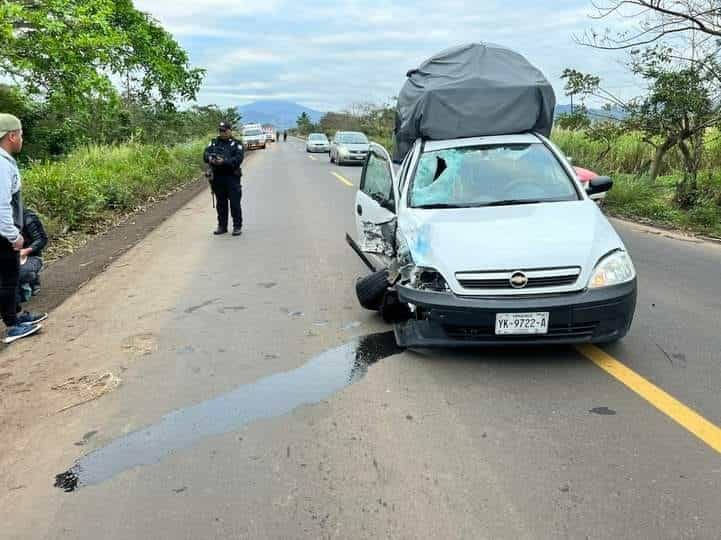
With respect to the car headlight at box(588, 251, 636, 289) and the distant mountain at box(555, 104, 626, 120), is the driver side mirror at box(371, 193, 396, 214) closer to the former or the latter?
the car headlight at box(588, 251, 636, 289)

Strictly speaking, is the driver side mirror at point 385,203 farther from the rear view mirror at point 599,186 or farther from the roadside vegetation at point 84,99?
the roadside vegetation at point 84,99

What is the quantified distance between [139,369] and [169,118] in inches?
1107

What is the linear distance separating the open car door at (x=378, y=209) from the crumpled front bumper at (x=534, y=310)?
1262mm

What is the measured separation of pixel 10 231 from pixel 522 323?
3.86 m

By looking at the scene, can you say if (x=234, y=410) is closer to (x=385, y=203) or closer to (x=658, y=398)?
(x=658, y=398)

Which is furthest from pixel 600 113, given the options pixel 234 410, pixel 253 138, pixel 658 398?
pixel 253 138

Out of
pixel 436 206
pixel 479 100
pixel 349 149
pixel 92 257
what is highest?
pixel 479 100

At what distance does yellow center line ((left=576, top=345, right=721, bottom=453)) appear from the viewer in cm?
356

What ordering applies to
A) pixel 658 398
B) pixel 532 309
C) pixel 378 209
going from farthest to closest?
pixel 378 209
pixel 532 309
pixel 658 398

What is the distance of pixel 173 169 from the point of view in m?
20.8

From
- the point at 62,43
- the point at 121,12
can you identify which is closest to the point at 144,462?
the point at 62,43

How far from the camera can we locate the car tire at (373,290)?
540 cm

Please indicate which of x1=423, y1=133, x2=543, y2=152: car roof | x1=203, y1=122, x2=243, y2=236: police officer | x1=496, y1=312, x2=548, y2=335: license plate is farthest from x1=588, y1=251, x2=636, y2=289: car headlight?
x1=203, y1=122, x2=243, y2=236: police officer

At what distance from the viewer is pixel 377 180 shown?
22.9 feet
